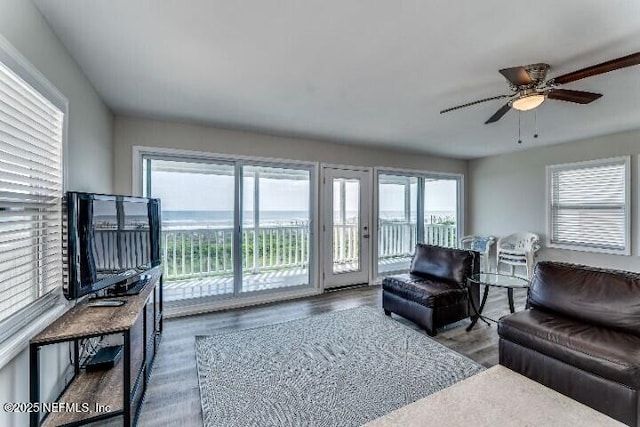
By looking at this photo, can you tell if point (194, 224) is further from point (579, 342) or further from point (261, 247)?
point (579, 342)

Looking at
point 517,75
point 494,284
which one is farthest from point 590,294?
point 517,75

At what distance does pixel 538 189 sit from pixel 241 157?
4.87 m

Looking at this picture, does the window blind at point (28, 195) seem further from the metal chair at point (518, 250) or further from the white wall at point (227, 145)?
the metal chair at point (518, 250)

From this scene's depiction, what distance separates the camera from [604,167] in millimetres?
4211

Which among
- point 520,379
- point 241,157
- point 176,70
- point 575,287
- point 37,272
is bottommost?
point 520,379

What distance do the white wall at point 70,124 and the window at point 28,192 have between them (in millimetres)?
136

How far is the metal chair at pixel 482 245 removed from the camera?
538 centimetres

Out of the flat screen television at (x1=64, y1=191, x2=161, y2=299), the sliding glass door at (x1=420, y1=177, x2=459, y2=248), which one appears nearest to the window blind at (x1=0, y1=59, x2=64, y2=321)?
the flat screen television at (x1=64, y1=191, x2=161, y2=299)

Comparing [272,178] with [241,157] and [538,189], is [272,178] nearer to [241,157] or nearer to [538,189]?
[241,157]

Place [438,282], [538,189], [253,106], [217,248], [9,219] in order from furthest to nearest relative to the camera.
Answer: [538,189] → [217,248] → [438,282] → [253,106] → [9,219]

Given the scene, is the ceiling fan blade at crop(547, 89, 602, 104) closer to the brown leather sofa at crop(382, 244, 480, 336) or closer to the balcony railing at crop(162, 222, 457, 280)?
the brown leather sofa at crop(382, 244, 480, 336)

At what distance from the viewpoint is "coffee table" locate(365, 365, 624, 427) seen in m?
1.45

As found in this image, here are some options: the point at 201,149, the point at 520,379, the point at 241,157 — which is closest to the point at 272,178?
the point at 241,157

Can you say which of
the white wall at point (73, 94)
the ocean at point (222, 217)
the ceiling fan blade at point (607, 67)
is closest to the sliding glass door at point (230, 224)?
the ocean at point (222, 217)
